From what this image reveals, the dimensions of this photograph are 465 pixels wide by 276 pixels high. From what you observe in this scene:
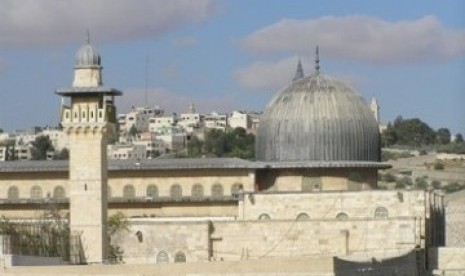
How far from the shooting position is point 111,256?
50188 millimetres

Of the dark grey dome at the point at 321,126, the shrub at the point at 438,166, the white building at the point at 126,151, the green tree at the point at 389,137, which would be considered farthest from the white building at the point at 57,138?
the dark grey dome at the point at 321,126

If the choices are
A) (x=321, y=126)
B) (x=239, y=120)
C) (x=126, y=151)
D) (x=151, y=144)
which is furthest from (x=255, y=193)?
(x=239, y=120)

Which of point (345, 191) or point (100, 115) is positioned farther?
point (345, 191)

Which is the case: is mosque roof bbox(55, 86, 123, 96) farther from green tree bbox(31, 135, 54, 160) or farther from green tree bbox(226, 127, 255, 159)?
green tree bbox(31, 135, 54, 160)

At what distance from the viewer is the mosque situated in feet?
157

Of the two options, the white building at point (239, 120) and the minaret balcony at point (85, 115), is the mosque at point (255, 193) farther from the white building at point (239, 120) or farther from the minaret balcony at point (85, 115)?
the white building at point (239, 120)

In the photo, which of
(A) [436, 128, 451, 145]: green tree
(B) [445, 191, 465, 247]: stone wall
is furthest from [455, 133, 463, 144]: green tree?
(B) [445, 191, 465, 247]: stone wall

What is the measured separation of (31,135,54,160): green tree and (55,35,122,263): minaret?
10360 centimetres

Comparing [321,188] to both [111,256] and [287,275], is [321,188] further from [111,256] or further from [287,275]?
[287,275]

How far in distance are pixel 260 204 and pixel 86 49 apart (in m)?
9.01

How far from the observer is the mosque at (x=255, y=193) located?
47.8 metres

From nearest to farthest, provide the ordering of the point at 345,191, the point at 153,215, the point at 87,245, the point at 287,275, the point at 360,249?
the point at 287,275
the point at 87,245
the point at 360,249
the point at 345,191
the point at 153,215

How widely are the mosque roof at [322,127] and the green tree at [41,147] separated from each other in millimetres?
96135

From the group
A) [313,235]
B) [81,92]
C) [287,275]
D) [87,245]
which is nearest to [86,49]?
[81,92]
